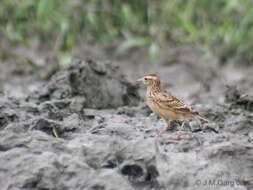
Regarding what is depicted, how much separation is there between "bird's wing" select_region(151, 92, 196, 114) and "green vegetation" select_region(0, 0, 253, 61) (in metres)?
4.53

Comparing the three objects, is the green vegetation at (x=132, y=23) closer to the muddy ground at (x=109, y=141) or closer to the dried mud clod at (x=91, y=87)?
the muddy ground at (x=109, y=141)

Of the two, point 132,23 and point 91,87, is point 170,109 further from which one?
point 132,23

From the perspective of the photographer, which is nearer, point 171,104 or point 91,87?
point 171,104

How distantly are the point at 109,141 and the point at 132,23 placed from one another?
19.5ft

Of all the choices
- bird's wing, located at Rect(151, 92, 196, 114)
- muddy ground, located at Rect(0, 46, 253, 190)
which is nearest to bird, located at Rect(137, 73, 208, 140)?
bird's wing, located at Rect(151, 92, 196, 114)

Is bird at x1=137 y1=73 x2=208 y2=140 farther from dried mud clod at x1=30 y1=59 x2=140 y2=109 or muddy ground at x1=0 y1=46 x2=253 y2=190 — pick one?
dried mud clod at x1=30 y1=59 x2=140 y2=109

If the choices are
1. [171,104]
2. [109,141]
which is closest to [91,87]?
[171,104]

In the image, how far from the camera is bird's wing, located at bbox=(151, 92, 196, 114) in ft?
15.5

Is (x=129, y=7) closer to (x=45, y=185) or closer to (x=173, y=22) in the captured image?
(x=173, y=22)

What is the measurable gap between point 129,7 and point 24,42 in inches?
96.0

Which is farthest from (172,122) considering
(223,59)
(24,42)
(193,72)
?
(24,42)

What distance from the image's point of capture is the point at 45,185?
351cm

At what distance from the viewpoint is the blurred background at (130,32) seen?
950cm

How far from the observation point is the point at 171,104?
479 centimetres
